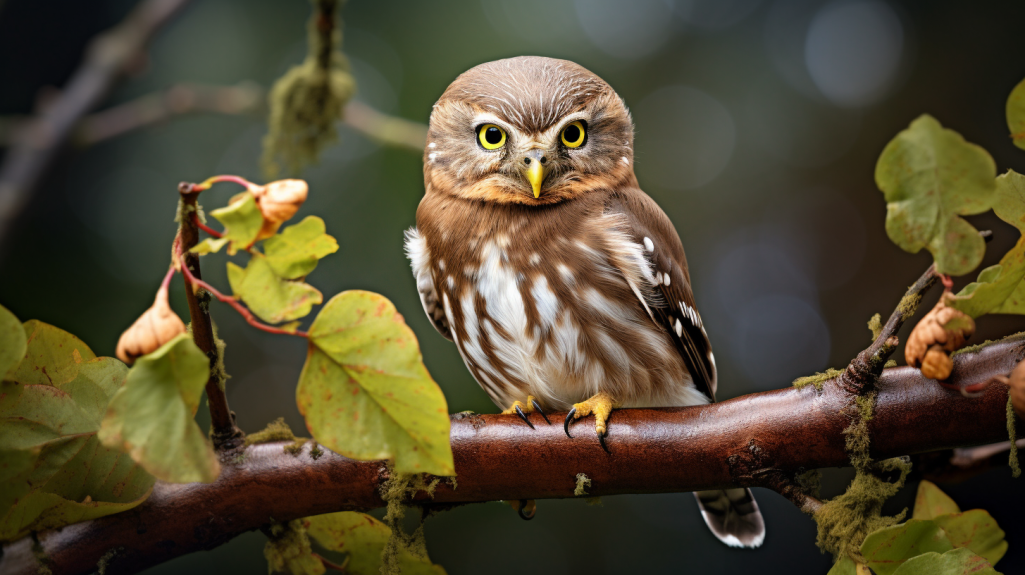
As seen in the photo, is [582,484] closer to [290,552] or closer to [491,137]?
[290,552]

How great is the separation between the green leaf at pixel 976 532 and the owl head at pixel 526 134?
3.04 feet

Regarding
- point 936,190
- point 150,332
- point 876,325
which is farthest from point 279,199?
point 876,325

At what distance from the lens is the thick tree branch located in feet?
3.18

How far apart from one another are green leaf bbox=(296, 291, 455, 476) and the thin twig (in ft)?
0.58

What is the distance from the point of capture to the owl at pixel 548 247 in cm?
149

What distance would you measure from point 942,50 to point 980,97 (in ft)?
1.29

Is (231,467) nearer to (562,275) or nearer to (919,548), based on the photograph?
(562,275)

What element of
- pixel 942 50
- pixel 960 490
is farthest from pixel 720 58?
pixel 960 490

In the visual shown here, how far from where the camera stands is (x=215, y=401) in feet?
3.27

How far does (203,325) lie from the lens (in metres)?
0.84

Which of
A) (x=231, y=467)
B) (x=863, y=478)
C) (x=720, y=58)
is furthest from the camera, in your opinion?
(x=720, y=58)

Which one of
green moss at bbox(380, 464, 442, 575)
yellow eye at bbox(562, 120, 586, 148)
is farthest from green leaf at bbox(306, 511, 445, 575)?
yellow eye at bbox(562, 120, 586, 148)

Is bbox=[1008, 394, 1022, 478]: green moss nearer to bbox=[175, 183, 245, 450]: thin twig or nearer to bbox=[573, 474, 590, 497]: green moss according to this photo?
bbox=[573, 474, 590, 497]: green moss

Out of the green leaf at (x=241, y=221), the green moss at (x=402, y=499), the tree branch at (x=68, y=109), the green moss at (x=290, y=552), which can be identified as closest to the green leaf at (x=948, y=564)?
the green moss at (x=402, y=499)
